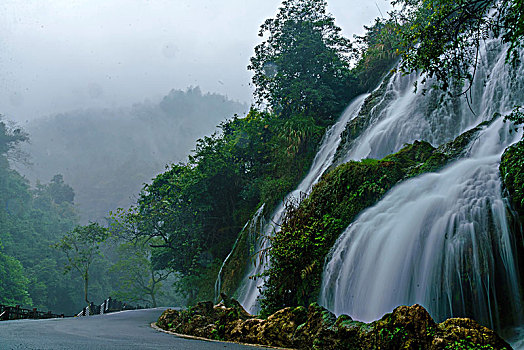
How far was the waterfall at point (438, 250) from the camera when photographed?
6387 millimetres

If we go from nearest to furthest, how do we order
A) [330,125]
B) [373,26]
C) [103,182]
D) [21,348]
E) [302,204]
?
[21,348]
[302,204]
[330,125]
[373,26]
[103,182]

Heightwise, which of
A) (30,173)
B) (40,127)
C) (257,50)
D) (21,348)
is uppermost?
(40,127)

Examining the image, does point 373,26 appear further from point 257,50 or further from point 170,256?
point 170,256

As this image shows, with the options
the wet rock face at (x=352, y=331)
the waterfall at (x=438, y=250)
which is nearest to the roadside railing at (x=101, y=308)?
the wet rock face at (x=352, y=331)

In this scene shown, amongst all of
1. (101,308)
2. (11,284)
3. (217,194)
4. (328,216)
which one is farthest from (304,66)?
(11,284)

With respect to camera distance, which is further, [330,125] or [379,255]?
[330,125]

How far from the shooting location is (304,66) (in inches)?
887

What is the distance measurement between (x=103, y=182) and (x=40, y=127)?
59743mm

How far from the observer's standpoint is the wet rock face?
4.05 meters

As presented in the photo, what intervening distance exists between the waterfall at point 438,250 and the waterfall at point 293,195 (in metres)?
3.96

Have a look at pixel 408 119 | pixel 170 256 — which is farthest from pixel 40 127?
pixel 408 119

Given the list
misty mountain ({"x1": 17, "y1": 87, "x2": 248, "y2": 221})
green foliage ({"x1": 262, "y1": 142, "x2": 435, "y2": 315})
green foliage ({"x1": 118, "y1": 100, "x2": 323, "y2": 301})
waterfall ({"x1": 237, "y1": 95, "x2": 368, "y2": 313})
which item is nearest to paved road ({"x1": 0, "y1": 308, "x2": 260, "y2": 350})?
green foliage ({"x1": 262, "y1": 142, "x2": 435, "y2": 315})

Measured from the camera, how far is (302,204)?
11.2m

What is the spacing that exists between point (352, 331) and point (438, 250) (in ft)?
9.10
